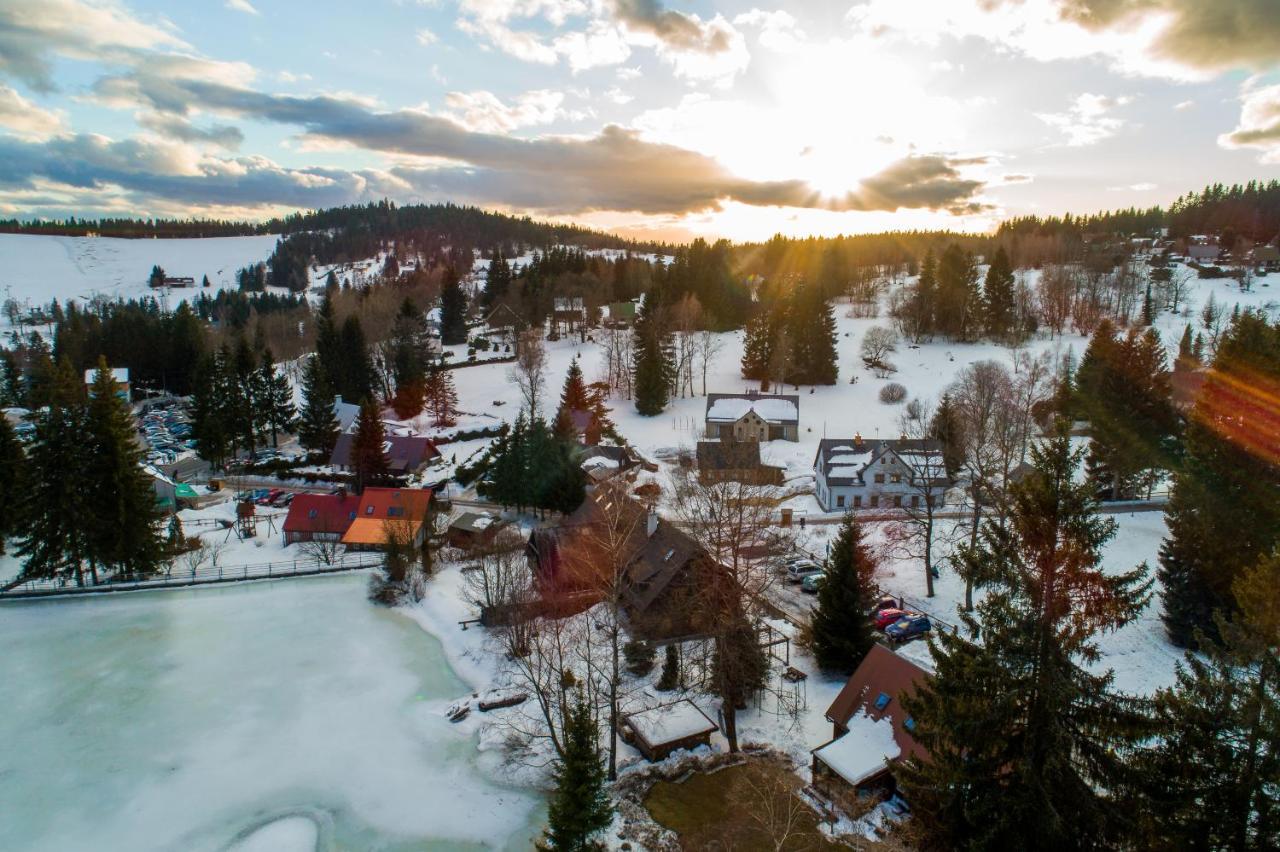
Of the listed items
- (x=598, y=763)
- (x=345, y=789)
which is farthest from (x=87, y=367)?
(x=598, y=763)

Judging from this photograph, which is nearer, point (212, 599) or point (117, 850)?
point (117, 850)

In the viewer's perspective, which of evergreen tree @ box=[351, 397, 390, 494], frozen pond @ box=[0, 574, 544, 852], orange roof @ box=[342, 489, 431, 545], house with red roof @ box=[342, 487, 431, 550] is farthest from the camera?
evergreen tree @ box=[351, 397, 390, 494]

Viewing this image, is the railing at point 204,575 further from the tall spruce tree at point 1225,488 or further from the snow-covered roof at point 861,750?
the tall spruce tree at point 1225,488

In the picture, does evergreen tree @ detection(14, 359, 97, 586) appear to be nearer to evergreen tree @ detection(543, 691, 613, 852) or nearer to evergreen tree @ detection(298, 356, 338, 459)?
evergreen tree @ detection(298, 356, 338, 459)

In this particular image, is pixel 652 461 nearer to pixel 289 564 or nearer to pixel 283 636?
pixel 289 564

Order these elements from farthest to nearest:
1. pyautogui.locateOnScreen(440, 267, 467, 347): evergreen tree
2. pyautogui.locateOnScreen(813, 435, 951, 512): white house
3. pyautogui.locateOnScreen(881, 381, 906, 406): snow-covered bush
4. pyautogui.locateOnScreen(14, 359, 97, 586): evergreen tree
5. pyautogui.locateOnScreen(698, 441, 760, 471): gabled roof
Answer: pyautogui.locateOnScreen(440, 267, 467, 347): evergreen tree < pyautogui.locateOnScreen(881, 381, 906, 406): snow-covered bush < pyautogui.locateOnScreen(813, 435, 951, 512): white house < pyautogui.locateOnScreen(698, 441, 760, 471): gabled roof < pyautogui.locateOnScreen(14, 359, 97, 586): evergreen tree

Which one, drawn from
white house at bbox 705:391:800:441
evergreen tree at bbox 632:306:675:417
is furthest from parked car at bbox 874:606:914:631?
evergreen tree at bbox 632:306:675:417
